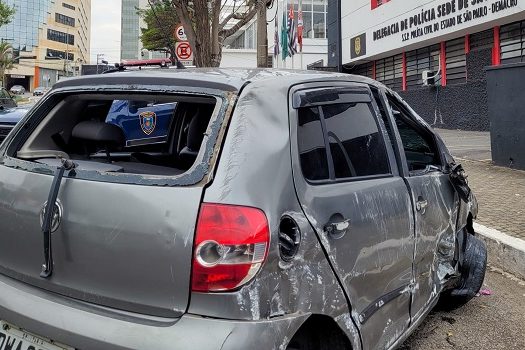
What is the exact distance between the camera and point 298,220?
196 centimetres

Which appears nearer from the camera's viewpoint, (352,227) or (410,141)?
(352,227)

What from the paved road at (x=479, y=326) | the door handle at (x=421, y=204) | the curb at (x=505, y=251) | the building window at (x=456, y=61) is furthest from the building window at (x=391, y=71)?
the door handle at (x=421, y=204)

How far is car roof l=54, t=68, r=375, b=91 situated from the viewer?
2.14 m

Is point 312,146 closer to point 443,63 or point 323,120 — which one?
point 323,120

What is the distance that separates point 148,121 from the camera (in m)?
6.98

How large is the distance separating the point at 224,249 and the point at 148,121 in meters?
5.45

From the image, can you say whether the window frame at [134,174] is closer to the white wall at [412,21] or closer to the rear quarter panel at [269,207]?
the rear quarter panel at [269,207]

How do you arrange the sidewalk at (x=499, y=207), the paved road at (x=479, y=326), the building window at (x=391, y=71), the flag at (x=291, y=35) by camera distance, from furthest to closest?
the flag at (x=291, y=35) < the building window at (x=391, y=71) < the sidewalk at (x=499, y=207) < the paved road at (x=479, y=326)

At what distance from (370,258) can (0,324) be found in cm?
161

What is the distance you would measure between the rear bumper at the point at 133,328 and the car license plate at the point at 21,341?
33 mm

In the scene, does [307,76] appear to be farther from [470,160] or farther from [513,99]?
[470,160]

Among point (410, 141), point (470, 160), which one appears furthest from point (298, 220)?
point (470, 160)

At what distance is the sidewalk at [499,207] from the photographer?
16.0 feet

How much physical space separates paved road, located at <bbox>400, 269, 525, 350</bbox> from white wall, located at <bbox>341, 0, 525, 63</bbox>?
12.3 meters
